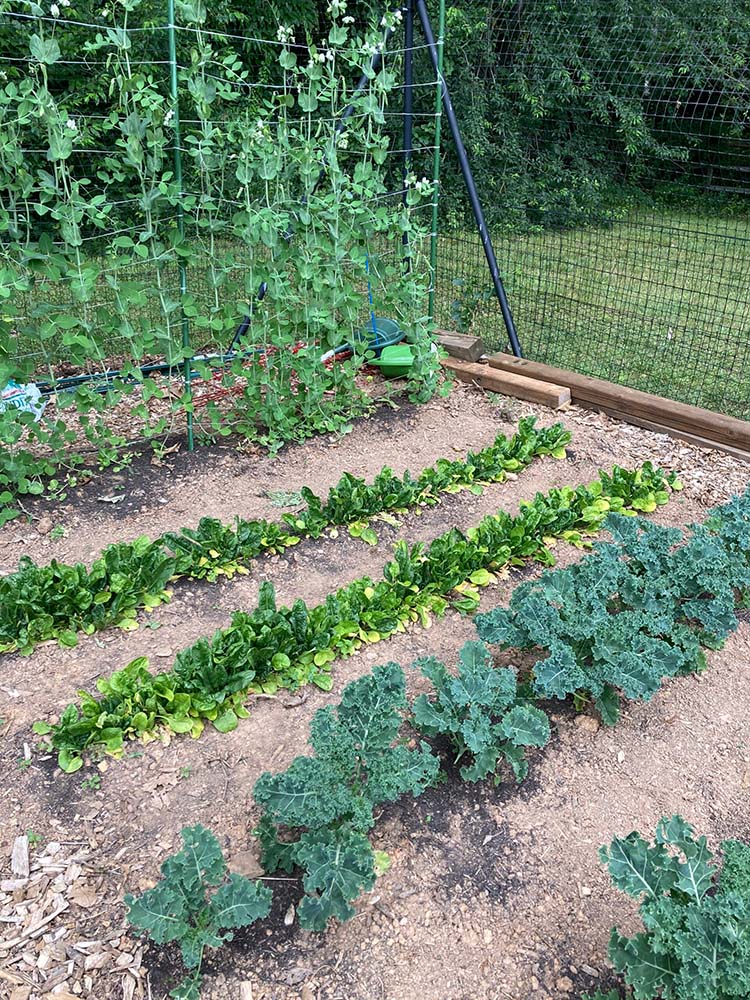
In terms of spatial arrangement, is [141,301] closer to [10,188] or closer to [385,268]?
[10,188]

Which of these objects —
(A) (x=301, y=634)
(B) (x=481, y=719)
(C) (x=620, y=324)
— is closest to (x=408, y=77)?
(C) (x=620, y=324)

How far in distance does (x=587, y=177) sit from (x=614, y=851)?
5957mm

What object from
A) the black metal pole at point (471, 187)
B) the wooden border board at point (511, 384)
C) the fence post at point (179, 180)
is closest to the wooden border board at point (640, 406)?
the wooden border board at point (511, 384)

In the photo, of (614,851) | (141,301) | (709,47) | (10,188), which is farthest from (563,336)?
(614,851)

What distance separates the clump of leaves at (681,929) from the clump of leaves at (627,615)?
67 centimetres

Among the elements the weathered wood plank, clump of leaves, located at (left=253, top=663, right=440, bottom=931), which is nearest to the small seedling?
clump of leaves, located at (left=253, top=663, right=440, bottom=931)

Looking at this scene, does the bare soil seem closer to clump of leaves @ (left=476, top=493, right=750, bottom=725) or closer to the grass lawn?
clump of leaves @ (left=476, top=493, right=750, bottom=725)

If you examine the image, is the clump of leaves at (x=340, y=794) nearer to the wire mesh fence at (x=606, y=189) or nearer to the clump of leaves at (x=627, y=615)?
the clump of leaves at (x=627, y=615)

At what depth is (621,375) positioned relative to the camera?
5.86m

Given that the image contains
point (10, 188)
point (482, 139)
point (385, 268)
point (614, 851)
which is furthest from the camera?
point (482, 139)

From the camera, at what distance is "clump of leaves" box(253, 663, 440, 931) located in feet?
6.46

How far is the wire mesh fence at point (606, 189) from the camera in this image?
19.9ft

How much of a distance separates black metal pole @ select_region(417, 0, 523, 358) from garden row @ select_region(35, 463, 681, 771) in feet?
6.68

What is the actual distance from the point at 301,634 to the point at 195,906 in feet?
3.71
